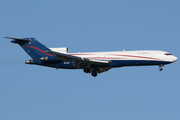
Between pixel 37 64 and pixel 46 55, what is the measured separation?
2.02m

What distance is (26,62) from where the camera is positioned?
1709 inches

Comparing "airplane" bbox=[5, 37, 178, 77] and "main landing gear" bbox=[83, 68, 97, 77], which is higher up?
"airplane" bbox=[5, 37, 178, 77]

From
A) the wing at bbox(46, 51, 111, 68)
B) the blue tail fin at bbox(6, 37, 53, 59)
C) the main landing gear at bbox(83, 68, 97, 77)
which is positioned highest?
the blue tail fin at bbox(6, 37, 53, 59)

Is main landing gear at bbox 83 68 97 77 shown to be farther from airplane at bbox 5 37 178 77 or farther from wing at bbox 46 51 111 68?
wing at bbox 46 51 111 68

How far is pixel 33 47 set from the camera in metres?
44.9

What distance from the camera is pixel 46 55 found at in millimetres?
44531

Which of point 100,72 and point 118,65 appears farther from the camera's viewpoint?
point 100,72

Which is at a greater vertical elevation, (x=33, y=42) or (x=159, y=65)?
(x=33, y=42)

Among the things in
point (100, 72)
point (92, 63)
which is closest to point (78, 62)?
point (92, 63)

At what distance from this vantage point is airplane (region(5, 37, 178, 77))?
136ft

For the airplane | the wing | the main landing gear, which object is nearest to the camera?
the wing

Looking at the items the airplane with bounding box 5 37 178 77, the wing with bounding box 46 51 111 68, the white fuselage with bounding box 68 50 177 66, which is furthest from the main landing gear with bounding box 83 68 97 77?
the white fuselage with bounding box 68 50 177 66

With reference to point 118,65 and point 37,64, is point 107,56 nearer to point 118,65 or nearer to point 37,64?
point 118,65

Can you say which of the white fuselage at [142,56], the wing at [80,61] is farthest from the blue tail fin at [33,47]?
the white fuselage at [142,56]
